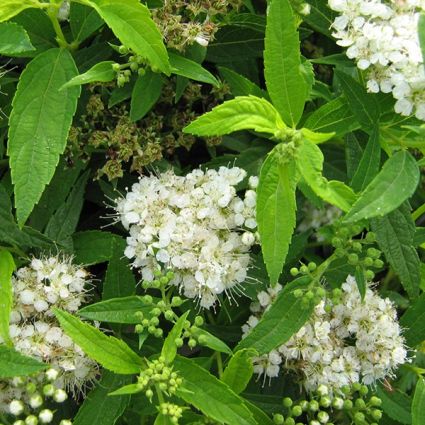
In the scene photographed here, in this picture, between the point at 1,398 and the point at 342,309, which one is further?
the point at 342,309

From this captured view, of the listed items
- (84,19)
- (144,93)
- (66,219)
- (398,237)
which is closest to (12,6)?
(84,19)

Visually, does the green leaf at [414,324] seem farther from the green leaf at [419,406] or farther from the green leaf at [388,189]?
the green leaf at [388,189]

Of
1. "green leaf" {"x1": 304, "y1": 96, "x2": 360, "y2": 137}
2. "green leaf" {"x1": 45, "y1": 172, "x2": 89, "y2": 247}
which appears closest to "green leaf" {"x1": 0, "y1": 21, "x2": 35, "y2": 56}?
"green leaf" {"x1": 45, "y1": 172, "x2": 89, "y2": 247}

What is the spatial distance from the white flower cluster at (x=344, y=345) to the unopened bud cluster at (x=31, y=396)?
2.06 ft

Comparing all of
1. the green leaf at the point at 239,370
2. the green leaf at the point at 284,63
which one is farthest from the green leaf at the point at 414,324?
the green leaf at the point at 284,63

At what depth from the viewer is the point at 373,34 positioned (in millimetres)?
1840

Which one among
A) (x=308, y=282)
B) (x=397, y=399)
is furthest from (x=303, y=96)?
(x=397, y=399)

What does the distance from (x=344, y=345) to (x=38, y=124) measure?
116cm

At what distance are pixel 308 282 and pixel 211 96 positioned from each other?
30.8 inches

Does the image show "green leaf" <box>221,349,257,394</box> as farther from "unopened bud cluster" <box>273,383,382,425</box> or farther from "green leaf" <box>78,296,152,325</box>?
"green leaf" <box>78,296,152,325</box>

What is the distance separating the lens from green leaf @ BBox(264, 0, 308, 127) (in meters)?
1.77

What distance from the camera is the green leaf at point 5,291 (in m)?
1.85

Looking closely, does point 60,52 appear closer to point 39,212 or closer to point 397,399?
point 39,212

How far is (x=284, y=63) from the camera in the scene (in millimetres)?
1804
